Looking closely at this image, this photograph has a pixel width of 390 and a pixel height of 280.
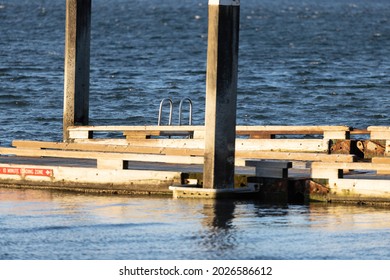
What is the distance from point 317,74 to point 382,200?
41.9 m

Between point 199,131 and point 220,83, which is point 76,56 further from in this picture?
point 220,83

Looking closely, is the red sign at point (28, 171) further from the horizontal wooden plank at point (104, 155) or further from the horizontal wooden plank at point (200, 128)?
the horizontal wooden plank at point (200, 128)

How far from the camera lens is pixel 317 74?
6500 centimetres

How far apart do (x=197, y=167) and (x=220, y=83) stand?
2819mm

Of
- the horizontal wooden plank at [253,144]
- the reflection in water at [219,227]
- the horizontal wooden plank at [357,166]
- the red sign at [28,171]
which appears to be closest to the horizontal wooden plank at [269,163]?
the horizontal wooden plank at [357,166]

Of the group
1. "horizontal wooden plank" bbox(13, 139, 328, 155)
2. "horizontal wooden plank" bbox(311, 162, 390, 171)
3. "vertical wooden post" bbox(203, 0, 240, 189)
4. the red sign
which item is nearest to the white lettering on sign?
"vertical wooden post" bbox(203, 0, 240, 189)

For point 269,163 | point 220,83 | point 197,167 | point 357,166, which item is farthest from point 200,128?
point 357,166

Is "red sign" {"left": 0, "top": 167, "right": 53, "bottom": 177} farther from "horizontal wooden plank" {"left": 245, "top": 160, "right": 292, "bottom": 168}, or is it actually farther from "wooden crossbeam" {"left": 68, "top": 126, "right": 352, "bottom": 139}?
"horizontal wooden plank" {"left": 245, "top": 160, "right": 292, "bottom": 168}

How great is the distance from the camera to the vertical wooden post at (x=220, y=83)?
23.5 m

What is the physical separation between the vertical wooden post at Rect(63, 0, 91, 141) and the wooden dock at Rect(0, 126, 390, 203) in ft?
1.81

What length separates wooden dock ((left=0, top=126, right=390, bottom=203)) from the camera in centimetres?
2373

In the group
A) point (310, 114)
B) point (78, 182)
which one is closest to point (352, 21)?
point (310, 114)

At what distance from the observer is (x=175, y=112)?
4600 centimetres
